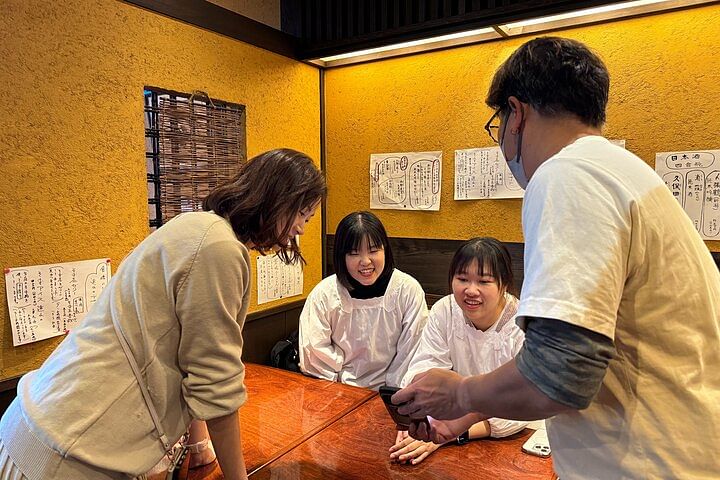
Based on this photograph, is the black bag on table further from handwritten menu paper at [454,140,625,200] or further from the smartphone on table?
the smartphone on table

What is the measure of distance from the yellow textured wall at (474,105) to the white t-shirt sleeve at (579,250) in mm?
1912

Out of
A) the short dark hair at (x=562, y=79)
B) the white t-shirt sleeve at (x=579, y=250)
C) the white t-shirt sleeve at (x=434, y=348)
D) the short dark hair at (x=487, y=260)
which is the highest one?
the short dark hair at (x=562, y=79)

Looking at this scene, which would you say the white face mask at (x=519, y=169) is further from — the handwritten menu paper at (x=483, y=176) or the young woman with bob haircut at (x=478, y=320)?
the handwritten menu paper at (x=483, y=176)

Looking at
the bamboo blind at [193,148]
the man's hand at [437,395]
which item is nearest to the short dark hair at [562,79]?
the man's hand at [437,395]

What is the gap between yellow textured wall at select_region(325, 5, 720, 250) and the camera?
2.17m

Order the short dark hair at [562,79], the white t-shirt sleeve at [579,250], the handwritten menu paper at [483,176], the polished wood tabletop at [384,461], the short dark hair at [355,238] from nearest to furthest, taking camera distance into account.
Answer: the white t-shirt sleeve at [579,250]
the short dark hair at [562,79]
the polished wood tabletop at [384,461]
the short dark hair at [355,238]
the handwritten menu paper at [483,176]

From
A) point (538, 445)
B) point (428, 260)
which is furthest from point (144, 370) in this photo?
point (428, 260)

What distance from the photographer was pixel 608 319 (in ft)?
2.12

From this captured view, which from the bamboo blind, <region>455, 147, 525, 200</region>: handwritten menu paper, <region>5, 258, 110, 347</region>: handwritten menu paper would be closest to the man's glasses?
the bamboo blind

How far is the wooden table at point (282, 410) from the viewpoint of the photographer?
1376 millimetres

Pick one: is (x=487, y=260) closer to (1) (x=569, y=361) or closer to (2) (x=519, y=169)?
(2) (x=519, y=169)

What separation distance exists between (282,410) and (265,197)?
2.86 feet

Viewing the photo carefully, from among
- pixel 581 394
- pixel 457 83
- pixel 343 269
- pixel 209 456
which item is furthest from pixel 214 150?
pixel 581 394

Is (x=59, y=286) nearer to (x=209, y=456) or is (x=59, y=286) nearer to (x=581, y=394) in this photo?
(x=209, y=456)
